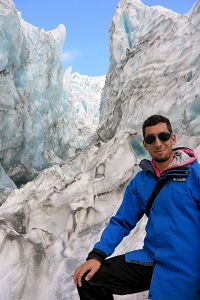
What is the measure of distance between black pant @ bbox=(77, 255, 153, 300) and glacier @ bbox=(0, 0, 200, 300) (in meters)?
0.84

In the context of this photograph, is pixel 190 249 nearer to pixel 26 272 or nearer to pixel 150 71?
pixel 26 272

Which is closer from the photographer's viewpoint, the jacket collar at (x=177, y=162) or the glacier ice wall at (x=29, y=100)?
the jacket collar at (x=177, y=162)

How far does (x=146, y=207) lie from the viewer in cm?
184

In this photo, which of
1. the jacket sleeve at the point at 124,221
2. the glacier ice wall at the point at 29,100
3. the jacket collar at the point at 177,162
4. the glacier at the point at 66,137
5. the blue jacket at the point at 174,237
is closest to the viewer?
the blue jacket at the point at 174,237

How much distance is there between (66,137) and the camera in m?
23.1

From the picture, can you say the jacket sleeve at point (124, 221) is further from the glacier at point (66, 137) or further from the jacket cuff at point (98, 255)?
the glacier at point (66, 137)

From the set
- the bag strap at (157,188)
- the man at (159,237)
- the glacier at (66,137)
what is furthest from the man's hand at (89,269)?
the glacier at (66,137)

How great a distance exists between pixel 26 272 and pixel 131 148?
4.09m

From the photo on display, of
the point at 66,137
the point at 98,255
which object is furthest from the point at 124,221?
the point at 66,137

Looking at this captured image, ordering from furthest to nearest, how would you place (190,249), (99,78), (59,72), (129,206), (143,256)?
(99,78), (59,72), (129,206), (143,256), (190,249)

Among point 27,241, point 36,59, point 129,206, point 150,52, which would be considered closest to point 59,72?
point 36,59

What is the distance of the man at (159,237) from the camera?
62.7 inches

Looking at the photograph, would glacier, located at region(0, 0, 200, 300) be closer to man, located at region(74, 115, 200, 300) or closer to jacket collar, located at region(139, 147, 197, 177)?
man, located at region(74, 115, 200, 300)

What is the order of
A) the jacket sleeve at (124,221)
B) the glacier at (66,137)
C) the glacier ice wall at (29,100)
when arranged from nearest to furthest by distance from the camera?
the jacket sleeve at (124,221)
the glacier at (66,137)
the glacier ice wall at (29,100)
